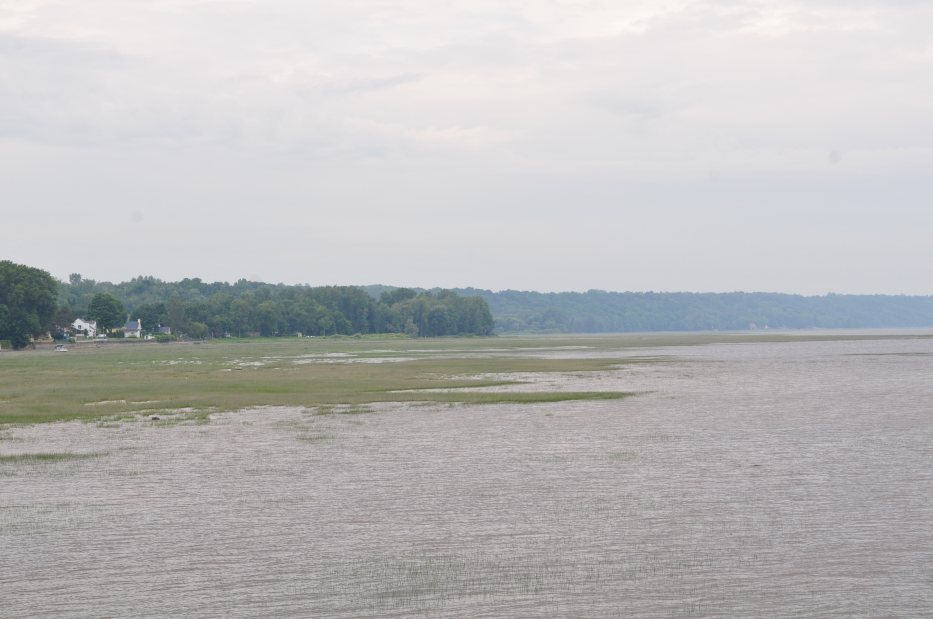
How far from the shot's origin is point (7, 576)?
12.0m

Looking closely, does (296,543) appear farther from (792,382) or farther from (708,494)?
(792,382)

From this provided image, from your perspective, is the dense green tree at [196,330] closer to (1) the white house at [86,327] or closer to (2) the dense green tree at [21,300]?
(1) the white house at [86,327]

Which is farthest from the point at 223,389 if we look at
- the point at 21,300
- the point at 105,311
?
the point at 105,311

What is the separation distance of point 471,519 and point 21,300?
117 metres

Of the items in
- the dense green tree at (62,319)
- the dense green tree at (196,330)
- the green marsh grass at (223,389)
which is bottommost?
the green marsh grass at (223,389)

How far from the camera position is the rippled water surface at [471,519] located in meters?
11.0

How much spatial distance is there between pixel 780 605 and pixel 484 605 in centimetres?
395

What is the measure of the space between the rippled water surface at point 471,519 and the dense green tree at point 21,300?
98.8 meters

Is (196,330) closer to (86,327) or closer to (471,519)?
(86,327)

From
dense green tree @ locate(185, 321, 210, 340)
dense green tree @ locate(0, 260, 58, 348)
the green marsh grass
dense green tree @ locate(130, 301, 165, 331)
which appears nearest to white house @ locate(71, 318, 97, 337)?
dense green tree @ locate(130, 301, 165, 331)

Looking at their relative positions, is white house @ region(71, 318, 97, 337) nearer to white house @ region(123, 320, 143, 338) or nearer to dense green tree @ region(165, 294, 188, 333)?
white house @ region(123, 320, 143, 338)

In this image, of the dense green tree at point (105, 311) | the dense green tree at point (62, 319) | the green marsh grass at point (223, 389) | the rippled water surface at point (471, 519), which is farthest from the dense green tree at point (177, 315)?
the rippled water surface at point (471, 519)

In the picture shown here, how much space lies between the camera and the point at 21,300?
113125mm

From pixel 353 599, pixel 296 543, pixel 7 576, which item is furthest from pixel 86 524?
pixel 353 599
